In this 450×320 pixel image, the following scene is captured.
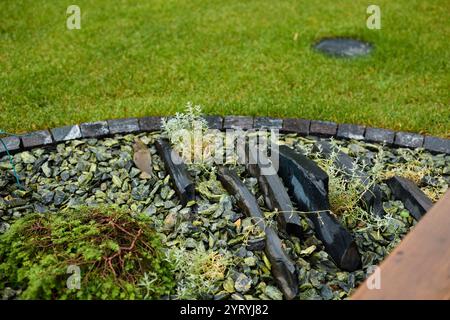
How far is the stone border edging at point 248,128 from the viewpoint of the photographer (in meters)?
4.38

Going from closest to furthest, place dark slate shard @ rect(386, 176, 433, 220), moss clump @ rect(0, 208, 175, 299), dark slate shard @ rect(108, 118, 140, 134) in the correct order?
moss clump @ rect(0, 208, 175, 299)
dark slate shard @ rect(386, 176, 433, 220)
dark slate shard @ rect(108, 118, 140, 134)

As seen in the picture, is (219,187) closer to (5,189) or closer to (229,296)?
(229,296)

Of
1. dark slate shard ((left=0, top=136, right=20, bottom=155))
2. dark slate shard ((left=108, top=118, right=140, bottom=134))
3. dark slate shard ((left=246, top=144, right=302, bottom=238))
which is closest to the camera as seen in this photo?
dark slate shard ((left=246, top=144, right=302, bottom=238))

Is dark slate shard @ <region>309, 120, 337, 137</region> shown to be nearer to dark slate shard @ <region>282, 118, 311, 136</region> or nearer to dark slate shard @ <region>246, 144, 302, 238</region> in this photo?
dark slate shard @ <region>282, 118, 311, 136</region>

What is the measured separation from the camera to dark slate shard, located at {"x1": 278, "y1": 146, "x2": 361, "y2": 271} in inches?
123

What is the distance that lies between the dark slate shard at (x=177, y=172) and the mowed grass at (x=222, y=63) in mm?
1000

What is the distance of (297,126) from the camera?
465 cm

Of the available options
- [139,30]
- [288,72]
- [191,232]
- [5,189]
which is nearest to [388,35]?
[288,72]

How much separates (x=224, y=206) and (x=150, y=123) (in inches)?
56.1

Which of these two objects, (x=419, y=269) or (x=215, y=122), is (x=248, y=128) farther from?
(x=419, y=269)

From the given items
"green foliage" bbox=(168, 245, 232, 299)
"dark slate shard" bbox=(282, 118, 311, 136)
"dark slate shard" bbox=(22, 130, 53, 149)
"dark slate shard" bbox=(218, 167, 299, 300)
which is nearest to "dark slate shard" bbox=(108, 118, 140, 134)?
"dark slate shard" bbox=(22, 130, 53, 149)

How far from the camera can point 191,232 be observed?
3.32m

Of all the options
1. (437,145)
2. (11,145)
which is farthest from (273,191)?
(11,145)

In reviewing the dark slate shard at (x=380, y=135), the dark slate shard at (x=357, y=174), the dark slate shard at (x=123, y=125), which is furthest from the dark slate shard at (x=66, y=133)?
the dark slate shard at (x=380, y=135)
